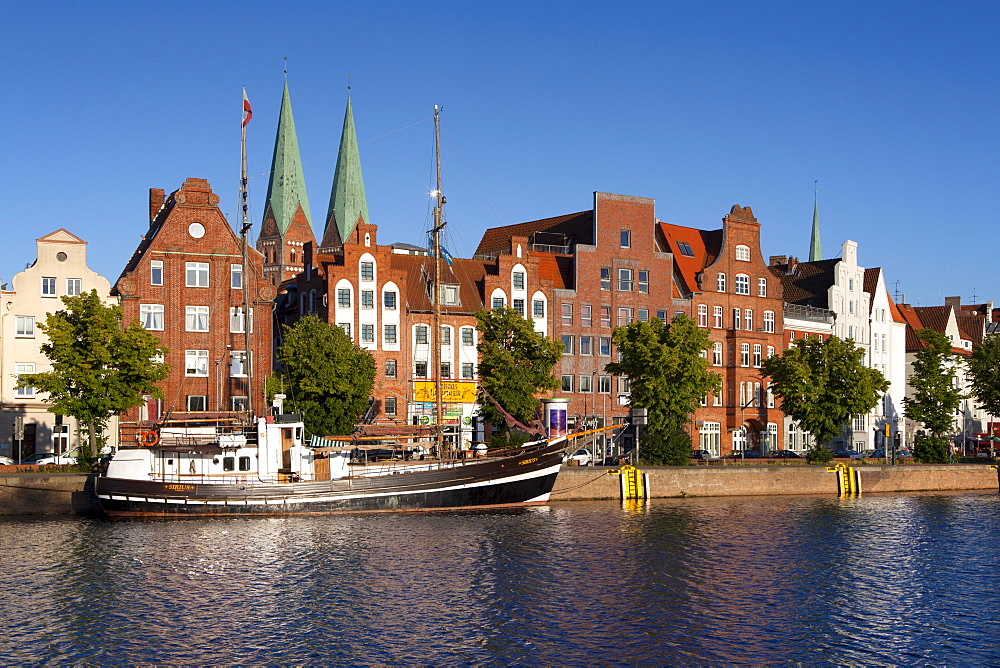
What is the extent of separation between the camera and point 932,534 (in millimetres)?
56125

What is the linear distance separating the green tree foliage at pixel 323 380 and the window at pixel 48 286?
18.4m

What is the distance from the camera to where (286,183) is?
157750 mm

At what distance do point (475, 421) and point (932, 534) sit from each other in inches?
1295

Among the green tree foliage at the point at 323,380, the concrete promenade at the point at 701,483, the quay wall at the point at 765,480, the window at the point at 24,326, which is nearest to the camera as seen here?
the concrete promenade at the point at 701,483

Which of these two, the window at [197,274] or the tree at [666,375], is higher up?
the window at [197,274]

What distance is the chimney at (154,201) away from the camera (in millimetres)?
91438

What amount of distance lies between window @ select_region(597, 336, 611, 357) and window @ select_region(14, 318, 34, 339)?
4389 cm

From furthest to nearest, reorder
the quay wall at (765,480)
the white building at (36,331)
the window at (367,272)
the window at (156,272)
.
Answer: the window at (367,272) → the window at (156,272) → the white building at (36,331) → the quay wall at (765,480)

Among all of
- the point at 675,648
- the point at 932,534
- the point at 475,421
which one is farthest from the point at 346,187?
the point at 675,648

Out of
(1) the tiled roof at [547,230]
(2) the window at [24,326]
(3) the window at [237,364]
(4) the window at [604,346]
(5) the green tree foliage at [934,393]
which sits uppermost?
(1) the tiled roof at [547,230]

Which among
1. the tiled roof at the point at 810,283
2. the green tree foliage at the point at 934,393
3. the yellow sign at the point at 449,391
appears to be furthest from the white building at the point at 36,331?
the green tree foliage at the point at 934,393

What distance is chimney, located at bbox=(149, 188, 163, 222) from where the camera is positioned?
91.4 m

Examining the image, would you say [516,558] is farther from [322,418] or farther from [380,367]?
[380,367]

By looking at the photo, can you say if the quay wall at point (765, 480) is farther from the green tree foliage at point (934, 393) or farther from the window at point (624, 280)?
the window at point (624, 280)
